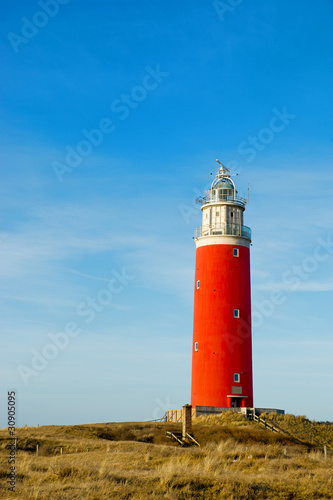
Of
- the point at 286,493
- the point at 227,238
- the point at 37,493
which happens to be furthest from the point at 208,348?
the point at 37,493

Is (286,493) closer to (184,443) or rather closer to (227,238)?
(184,443)

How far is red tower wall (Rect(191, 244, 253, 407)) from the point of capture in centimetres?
4400

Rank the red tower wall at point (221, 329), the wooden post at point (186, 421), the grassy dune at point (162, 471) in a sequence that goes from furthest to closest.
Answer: the red tower wall at point (221, 329), the wooden post at point (186, 421), the grassy dune at point (162, 471)

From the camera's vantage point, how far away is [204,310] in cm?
4559

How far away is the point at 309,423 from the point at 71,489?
97.5 ft

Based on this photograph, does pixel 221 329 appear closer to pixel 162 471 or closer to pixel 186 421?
pixel 186 421

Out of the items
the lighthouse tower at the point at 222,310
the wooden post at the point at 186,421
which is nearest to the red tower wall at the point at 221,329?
the lighthouse tower at the point at 222,310

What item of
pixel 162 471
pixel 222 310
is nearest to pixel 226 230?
pixel 222 310

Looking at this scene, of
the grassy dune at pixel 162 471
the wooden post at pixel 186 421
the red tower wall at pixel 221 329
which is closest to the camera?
the grassy dune at pixel 162 471

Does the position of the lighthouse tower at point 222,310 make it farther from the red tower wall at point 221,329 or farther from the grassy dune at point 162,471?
the grassy dune at point 162,471

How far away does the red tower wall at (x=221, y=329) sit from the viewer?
4400cm

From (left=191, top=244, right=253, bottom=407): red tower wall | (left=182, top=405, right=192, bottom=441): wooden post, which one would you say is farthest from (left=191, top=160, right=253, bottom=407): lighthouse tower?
(left=182, top=405, right=192, bottom=441): wooden post

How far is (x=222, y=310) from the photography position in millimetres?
44844

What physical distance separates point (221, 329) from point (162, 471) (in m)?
24.3
